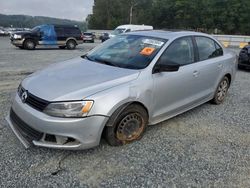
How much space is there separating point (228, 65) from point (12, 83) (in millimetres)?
5217

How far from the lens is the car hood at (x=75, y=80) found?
9.27ft

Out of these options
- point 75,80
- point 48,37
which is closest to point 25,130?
point 75,80

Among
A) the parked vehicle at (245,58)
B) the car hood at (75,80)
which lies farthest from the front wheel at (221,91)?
the parked vehicle at (245,58)

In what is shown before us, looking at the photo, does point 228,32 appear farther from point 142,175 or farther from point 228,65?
point 142,175

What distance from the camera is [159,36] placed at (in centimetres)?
400

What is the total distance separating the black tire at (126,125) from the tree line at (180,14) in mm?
49986

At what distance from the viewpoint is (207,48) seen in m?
4.66

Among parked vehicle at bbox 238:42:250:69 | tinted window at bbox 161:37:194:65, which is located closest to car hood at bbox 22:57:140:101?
tinted window at bbox 161:37:194:65

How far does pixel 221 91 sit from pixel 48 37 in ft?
45.8

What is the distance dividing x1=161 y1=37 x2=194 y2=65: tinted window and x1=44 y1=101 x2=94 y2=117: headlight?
1440 millimetres

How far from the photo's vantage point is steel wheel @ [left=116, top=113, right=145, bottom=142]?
3.21 metres

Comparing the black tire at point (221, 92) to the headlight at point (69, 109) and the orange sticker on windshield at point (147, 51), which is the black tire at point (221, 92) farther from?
the headlight at point (69, 109)

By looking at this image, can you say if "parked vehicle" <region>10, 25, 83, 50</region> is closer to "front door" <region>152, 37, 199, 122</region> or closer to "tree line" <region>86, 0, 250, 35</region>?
"front door" <region>152, 37, 199, 122</region>

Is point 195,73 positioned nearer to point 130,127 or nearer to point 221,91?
point 221,91
